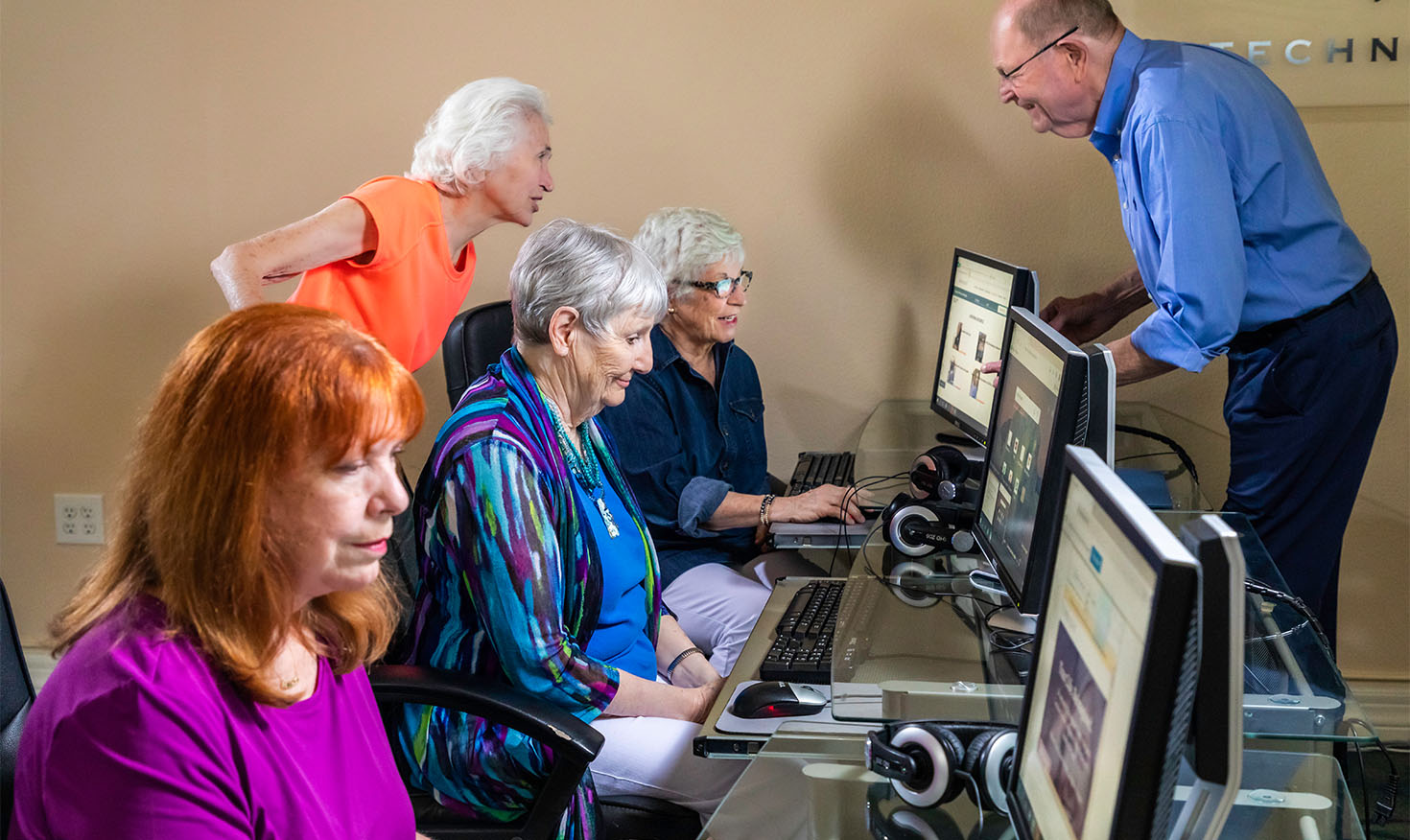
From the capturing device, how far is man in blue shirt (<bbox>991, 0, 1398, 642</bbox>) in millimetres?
2125

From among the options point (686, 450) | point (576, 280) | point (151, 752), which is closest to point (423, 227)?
point (686, 450)

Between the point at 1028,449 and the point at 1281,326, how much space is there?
96 cm

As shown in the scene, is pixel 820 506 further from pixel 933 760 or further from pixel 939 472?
pixel 933 760

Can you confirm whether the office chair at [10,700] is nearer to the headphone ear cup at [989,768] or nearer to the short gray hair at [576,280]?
the short gray hair at [576,280]

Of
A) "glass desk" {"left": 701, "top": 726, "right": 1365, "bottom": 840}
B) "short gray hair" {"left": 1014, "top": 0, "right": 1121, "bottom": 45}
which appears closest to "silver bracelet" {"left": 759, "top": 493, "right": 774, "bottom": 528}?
"short gray hair" {"left": 1014, "top": 0, "right": 1121, "bottom": 45}

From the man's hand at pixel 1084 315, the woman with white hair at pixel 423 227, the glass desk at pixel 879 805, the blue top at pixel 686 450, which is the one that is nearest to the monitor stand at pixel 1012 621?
the glass desk at pixel 879 805

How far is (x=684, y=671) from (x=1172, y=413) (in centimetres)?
162

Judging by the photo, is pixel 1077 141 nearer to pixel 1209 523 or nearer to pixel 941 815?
pixel 941 815

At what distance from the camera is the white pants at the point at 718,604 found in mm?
2262

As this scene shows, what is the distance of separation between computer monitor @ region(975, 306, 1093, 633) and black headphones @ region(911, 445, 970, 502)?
424 mm

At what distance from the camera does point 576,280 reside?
179cm

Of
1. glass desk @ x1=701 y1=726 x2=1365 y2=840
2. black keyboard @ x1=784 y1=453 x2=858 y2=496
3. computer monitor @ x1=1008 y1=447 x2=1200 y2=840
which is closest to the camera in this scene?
computer monitor @ x1=1008 y1=447 x2=1200 y2=840

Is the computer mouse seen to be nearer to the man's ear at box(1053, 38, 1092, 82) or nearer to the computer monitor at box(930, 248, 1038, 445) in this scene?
the computer monitor at box(930, 248, 1038, 445)

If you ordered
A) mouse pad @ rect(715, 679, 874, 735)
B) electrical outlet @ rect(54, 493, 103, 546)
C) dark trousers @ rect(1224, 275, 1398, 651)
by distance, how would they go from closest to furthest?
mouse pad @ rect(715, 679, 874, 735) < dark trousers @ rect(1224, 275, 1398, 651) < electrical outlet @ rect(54, 493, 103, 546)
